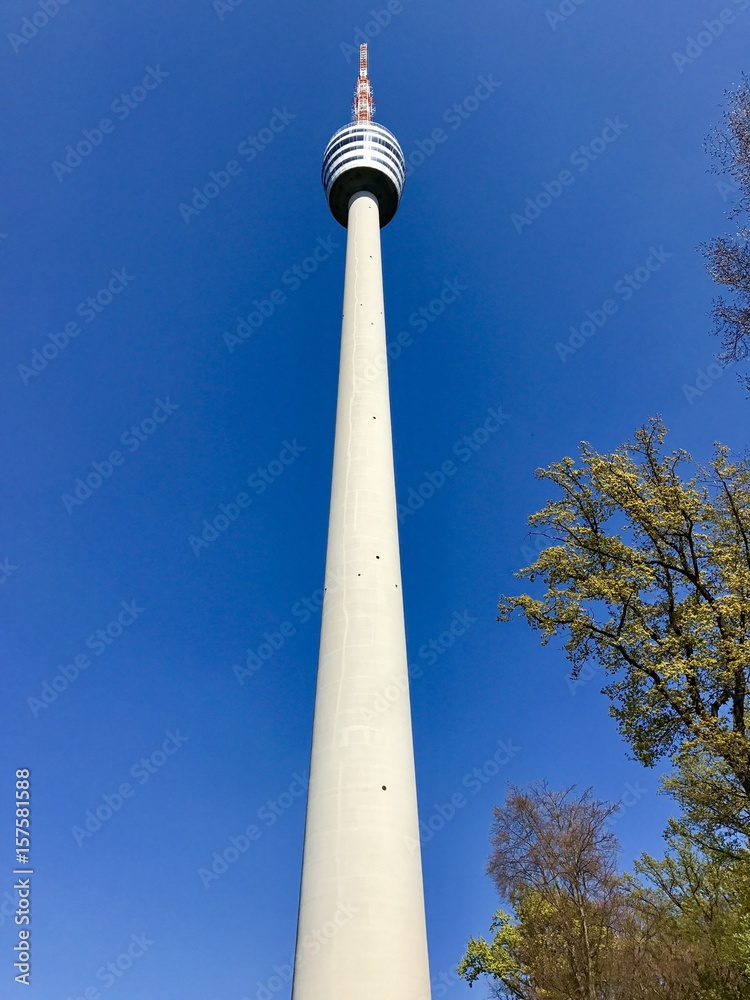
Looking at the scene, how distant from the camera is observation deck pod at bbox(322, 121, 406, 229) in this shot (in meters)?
50.1

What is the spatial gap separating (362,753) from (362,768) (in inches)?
19.8

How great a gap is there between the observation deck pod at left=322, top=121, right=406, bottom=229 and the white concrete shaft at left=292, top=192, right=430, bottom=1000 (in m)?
22.2

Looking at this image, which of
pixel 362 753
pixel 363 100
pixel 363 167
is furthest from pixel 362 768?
pixel 363 100

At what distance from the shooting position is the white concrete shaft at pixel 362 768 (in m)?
20.0

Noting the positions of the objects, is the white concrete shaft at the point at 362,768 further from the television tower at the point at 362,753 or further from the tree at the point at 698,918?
the tree at the point at 698,918

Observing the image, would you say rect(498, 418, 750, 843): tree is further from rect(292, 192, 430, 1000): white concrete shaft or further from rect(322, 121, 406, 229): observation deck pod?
rect(322, 121, 406, 229): observation deck pod

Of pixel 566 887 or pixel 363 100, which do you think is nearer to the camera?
pixel 566 887

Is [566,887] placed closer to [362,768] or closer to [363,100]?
[362,768]

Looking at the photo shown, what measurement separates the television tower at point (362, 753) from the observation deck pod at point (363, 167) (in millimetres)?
17135

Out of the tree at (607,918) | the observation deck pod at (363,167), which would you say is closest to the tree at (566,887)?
the tree at (607,918)

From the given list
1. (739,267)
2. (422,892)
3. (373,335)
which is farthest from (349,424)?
(739,267)

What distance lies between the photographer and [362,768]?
913 inches

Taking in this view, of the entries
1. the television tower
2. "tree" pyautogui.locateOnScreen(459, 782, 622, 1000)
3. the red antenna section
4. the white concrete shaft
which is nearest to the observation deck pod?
the red antenna section

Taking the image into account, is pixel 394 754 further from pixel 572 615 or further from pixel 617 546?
pixel 617 546
